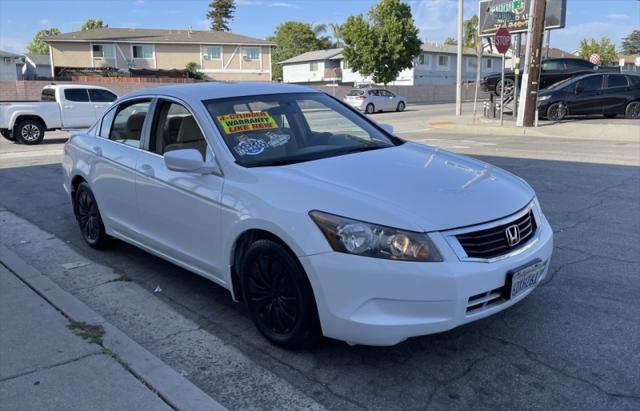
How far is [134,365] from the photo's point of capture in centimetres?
336

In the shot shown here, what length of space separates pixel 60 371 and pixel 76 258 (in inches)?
102

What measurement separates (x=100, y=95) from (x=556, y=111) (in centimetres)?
1536

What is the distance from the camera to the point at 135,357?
3.46 m

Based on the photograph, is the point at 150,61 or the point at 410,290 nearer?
the point at 410,290

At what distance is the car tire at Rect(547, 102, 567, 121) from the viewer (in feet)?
64.2

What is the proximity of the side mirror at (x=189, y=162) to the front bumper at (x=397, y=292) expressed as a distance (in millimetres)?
1136

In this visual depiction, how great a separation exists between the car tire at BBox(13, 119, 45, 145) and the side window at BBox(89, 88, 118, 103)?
1913mm

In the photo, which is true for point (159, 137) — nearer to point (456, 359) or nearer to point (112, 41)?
point (456, 359)

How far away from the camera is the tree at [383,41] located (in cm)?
4969

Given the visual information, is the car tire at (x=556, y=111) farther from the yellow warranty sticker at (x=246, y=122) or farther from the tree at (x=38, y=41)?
the tree at (x=38, y=41)

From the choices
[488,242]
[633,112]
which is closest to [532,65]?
[633,112]

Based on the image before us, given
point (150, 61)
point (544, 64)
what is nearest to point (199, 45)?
point (150, 61)

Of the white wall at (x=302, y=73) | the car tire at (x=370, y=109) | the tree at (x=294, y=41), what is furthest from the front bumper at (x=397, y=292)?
the tree at (x=294, y=41)

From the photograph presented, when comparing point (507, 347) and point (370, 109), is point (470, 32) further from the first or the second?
point (507, 347)
